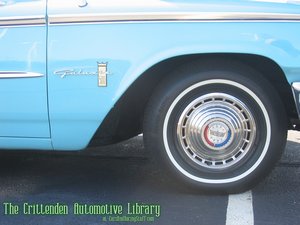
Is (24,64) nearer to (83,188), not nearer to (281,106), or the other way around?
(83,188)

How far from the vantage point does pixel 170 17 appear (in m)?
3.30

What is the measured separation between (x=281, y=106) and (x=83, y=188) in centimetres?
148

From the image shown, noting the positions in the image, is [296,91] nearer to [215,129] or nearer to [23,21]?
[215,129]

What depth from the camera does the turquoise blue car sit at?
3.28 metres

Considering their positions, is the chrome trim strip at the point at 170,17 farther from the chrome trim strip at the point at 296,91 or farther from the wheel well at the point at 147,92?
the chrome trim strip at the point at 296,91

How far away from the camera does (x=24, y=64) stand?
11.1 feet

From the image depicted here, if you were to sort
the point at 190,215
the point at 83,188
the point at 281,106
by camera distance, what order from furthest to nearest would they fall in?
the point at 83,188
the point at 281,106
the point at 190,215

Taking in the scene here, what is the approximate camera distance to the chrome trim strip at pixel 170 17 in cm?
326

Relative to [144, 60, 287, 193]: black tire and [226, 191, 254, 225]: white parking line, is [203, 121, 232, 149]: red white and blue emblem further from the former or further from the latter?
[226, 191, 254, 225]: white parking line

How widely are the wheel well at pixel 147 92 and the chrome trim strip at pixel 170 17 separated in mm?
248

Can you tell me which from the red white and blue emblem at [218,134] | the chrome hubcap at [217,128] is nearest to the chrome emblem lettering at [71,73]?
the chrome hubcap at [217,128]

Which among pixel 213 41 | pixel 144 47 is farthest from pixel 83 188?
pixel 213 41

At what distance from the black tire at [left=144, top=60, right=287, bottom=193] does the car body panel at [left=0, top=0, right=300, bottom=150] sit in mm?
214

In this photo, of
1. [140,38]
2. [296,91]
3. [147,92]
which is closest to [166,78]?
[147,92]
